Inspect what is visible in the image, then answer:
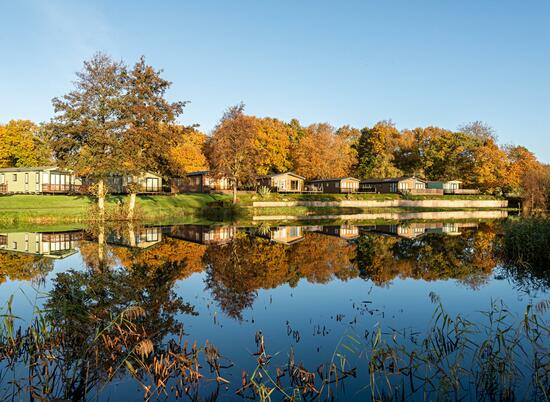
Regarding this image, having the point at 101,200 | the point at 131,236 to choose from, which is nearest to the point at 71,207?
the point at 101,200

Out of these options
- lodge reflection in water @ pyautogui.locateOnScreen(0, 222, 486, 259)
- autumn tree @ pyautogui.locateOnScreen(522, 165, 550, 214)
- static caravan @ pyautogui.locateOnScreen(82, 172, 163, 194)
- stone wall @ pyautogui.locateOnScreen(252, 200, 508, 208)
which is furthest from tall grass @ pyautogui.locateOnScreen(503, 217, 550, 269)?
static caravan @ pyautogui.locateOnScreen(82, 172, 163, 194)

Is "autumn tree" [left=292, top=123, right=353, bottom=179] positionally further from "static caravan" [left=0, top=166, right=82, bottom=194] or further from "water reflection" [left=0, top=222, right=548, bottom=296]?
"water reflection" [left=0, top=222, right=548, bottom=296]

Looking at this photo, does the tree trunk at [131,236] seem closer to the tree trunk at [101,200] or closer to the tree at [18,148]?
the tree trunk at [101,200]

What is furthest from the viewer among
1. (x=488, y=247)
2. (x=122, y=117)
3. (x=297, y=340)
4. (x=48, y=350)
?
(x=122, y=117)

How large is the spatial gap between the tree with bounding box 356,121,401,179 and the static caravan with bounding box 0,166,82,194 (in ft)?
192

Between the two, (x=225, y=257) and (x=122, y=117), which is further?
(x=122, y=117)

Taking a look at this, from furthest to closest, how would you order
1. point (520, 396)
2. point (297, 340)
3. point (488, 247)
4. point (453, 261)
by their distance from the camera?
point (488, 247), point (453, 261), point (297, 340), point (520, 396)

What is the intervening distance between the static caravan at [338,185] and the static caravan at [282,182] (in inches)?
183

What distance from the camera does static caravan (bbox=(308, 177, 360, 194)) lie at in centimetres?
7444

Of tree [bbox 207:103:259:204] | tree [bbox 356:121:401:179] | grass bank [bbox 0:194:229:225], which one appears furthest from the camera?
tree [bbox 356:121:401:179]

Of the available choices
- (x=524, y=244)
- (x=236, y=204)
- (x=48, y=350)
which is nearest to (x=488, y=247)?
(x=524, y=244)

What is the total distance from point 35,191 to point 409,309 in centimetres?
4960

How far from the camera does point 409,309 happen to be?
425 inches

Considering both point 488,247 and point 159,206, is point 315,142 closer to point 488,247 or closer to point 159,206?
point 159,206
